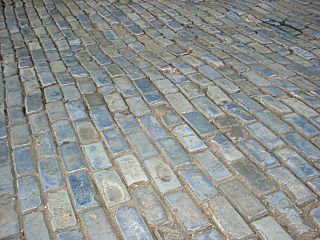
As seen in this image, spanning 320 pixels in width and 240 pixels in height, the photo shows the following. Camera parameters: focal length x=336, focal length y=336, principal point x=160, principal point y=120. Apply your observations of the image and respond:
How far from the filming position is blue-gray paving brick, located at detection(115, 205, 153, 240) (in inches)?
84.7

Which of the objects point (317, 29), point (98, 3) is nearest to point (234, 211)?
point (317, 29)

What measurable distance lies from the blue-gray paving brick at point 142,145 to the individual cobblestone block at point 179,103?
1.69ft

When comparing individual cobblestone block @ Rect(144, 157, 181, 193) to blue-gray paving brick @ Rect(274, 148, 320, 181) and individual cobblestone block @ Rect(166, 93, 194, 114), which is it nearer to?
individual cobblestone block @ Rect(166, 93, 194, 114)

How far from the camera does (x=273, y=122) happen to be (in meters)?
3.08

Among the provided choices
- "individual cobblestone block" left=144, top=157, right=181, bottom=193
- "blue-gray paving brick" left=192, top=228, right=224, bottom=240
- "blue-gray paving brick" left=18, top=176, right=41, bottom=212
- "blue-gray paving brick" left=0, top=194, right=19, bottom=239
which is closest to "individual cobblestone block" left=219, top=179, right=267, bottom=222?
"blue-gray paving brick" left=192, top=228, right=224, bottom=240

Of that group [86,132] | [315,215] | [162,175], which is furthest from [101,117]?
[315,215]

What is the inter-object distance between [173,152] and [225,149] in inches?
17.1

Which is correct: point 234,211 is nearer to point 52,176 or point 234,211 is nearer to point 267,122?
point 267,122

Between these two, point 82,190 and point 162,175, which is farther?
point 162,175

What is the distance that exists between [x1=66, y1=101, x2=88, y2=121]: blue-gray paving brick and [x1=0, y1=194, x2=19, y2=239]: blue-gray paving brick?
1.00 m

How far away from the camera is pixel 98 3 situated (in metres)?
5.96

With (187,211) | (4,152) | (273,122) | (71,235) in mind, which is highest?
(273,122)

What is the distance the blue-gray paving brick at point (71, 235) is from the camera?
2.14m

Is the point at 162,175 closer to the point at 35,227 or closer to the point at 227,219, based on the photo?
the point at 227,219
